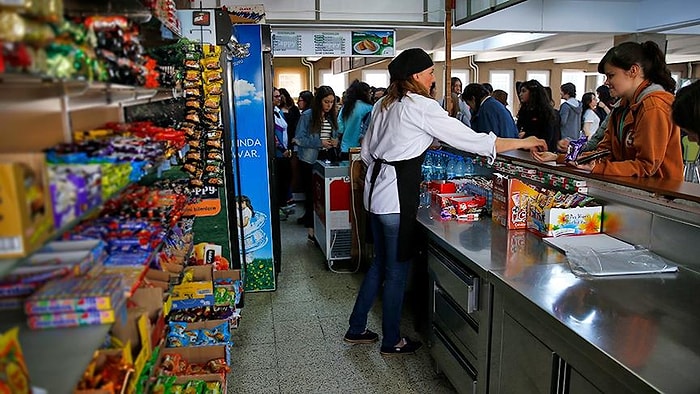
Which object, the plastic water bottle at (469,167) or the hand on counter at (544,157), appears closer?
the hand on counter at (544,157)

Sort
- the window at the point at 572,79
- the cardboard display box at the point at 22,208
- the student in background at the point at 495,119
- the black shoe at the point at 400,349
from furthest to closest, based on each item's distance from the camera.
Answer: the window at the point at 572,79
the student in background at the point at 495,119
the black shoe at the point at 400,349
the cardboard display box at the point at 22,208

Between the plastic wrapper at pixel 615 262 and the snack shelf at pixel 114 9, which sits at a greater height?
the snack shelf at pixel 114 9

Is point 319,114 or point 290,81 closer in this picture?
point 319,114

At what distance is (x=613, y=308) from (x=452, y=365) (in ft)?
3.38

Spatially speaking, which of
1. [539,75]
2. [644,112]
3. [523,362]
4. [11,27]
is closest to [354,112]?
[644,112]

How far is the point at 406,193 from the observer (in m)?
2.71

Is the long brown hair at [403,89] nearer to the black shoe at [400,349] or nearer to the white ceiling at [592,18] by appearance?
the black shoe at [400,349]

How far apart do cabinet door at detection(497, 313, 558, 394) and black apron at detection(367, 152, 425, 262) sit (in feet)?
2.89

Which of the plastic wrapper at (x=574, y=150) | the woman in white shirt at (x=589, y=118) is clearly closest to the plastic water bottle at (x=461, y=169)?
the plastic wrapper at (x=574, y=150)

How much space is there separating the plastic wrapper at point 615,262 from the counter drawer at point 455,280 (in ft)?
1.27

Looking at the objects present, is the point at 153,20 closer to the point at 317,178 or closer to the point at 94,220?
the point at 94,220

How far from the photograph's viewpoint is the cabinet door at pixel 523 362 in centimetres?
169

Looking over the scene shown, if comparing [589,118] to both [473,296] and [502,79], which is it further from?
[502,79]

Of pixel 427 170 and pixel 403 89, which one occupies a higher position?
pixel 403 89
